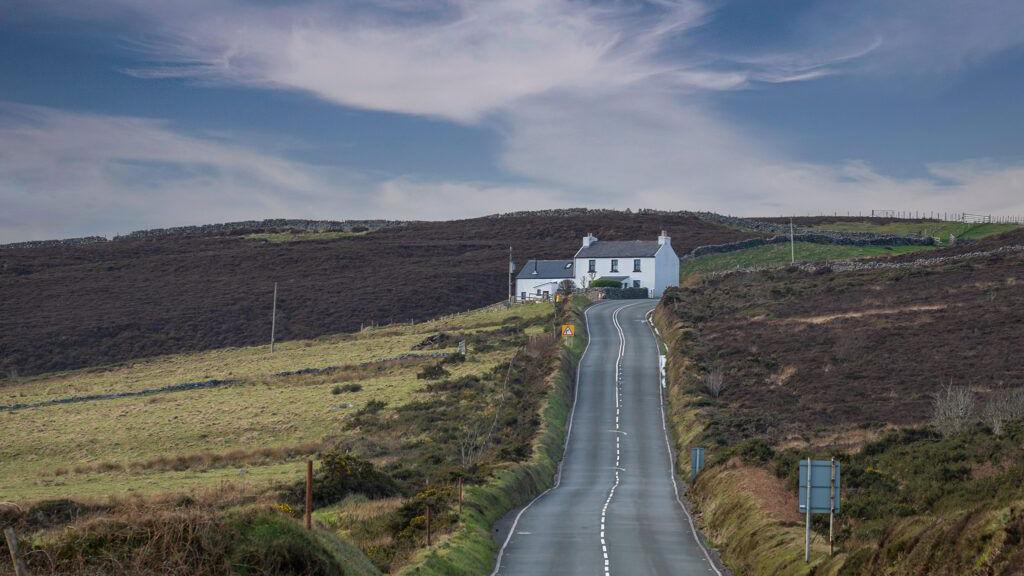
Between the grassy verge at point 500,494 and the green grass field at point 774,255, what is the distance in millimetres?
60099

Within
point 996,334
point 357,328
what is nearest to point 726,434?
point 996,334

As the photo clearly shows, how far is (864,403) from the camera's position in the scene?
53.4 metres

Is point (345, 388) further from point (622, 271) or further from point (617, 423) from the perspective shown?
point (622, 271)

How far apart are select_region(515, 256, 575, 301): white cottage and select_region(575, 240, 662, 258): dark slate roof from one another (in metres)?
2.72

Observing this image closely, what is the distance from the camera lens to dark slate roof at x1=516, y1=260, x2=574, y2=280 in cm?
11756

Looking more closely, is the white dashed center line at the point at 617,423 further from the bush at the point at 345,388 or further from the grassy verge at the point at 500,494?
the bush at the point at 345,388

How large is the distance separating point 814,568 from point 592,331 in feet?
214

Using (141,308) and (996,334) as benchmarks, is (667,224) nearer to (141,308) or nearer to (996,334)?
(141,308)

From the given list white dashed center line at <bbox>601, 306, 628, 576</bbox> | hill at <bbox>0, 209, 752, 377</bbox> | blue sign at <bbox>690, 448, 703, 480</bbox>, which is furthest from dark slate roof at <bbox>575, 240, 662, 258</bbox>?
blue sign at <bbox>690, 448, 703, 480</bbox>

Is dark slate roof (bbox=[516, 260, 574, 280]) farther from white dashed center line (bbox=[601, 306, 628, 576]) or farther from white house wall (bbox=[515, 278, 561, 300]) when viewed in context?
white dashed center line (bbox=[601, 306, 628, 576])

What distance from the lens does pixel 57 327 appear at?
116 metres

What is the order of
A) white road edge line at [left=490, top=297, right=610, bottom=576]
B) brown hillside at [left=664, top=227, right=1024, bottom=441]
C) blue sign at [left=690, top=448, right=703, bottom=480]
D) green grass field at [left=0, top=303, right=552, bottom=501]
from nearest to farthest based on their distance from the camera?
white road edge line at [left=490, top=297, right=610, bottom=576] → blue sign at [left=690, top=448, right=703, bottom=480] → green grass field at [left=0, top=303, right=552, bottom=501] → brown hillside at [left=664, top=227, right=1024, bottom=441]

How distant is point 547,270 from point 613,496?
77.5m

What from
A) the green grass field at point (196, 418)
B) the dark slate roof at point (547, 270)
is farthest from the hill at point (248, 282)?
the green grass field at point (196, 418)
